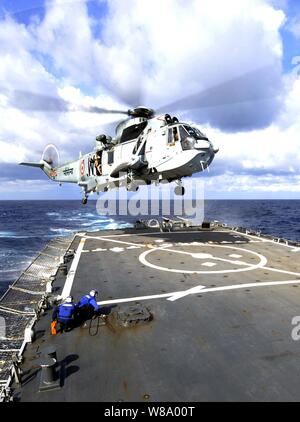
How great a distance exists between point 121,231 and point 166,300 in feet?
70.8

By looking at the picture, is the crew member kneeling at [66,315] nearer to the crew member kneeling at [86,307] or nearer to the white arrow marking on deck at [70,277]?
the crew member kneeling at [86,307]

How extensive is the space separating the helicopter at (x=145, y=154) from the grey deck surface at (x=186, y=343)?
21.9 feet

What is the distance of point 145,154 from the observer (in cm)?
2216

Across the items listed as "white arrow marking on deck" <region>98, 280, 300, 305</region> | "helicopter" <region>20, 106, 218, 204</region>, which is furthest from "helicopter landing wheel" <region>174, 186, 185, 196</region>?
"white arrow marking on deck" <region>98, 280, 300, 305</region>

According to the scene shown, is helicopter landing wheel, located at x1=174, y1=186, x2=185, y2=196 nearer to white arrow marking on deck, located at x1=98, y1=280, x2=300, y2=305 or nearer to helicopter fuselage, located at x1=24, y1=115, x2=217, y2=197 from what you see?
helicopter fuselage, located at x1=24, y1=115, x2=217, y2=197

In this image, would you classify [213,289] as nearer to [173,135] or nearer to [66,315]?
[66,315]

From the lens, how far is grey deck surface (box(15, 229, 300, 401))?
7.15 meters

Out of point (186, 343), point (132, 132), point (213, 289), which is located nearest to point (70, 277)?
point (213, 289)

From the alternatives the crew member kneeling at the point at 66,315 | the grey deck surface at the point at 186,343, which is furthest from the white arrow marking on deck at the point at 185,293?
the crew member kneeling at the point at 66,315

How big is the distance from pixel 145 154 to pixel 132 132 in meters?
3.01

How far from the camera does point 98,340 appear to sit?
9.62 meters

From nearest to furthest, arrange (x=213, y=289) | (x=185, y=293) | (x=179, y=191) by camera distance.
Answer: (x=185, y=293) < (x=213, y=289) < (x=179, y=191)

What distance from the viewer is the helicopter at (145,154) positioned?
19828 mm
